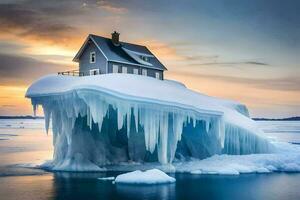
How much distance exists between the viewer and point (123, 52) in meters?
56.6

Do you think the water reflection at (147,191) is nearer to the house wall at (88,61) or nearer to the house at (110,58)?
the house at (110,58)

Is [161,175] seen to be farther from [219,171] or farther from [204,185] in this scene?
[219,171]

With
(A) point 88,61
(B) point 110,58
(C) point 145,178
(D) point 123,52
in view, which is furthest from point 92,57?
(C) point 145,178

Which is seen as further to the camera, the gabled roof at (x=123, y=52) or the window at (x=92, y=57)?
the window at (x=92, y=57)

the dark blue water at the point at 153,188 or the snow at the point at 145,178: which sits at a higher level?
the snow at the point at 145,178

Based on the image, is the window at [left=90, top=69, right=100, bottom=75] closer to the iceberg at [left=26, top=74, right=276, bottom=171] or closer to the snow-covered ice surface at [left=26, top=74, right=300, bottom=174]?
the snow-covered ice surface at [left=26, top=74, right=300, bottom=174]

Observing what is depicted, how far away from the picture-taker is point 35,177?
4175 centimetres

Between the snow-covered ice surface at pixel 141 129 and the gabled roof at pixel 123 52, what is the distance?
6.22 m

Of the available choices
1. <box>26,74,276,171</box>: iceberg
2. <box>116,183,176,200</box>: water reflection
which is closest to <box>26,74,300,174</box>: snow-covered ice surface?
<box>26,74,276,171</box>: iceberg

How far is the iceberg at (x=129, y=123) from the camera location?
139ft

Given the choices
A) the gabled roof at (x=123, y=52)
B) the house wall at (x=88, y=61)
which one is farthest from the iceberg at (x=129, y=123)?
the gabled roof at (x=123, y=52)

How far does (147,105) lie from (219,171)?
992 centimetres

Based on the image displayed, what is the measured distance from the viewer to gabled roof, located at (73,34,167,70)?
5350 centimetres

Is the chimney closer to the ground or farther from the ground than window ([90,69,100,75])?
farther from the ground
